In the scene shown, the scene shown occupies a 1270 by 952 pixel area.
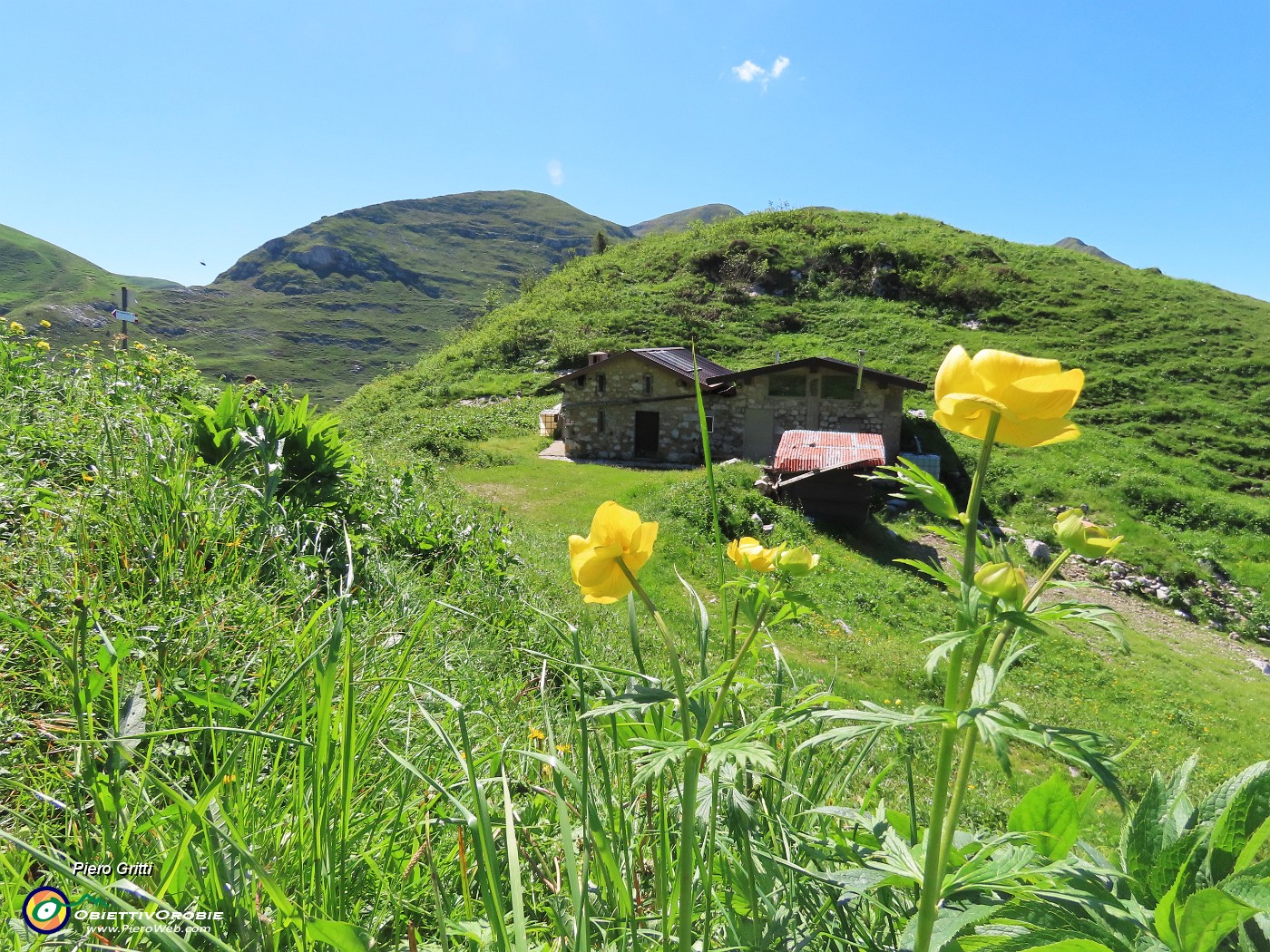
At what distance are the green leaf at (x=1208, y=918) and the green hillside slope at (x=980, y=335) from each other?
62.1 ft

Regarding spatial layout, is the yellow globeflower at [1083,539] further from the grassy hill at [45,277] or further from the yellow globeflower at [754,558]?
the grassy hill at [45,277]

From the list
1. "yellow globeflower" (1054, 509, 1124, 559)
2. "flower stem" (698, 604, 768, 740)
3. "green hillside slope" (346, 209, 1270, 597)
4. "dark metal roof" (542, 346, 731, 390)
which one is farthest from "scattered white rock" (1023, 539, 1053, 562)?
"flower stem" (698, 604, 768, 740)

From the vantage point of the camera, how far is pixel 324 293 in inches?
5842

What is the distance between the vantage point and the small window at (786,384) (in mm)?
19812

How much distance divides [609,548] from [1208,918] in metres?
0.93

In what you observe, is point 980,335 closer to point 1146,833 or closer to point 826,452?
point 826,452

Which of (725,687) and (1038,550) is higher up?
(725,687)

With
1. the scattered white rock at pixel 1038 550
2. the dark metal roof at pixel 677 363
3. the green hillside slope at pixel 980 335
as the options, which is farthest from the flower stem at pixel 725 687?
the green hillside slope at pixel 980 335

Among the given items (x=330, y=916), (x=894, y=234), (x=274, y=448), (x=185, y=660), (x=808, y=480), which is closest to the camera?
(x=330, y=916)

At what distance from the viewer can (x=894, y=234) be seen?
41.6 meters

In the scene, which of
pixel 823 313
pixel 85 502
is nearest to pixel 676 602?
pixel 85 502

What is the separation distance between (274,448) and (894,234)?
4542 centimetres

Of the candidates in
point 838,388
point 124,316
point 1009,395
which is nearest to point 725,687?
point 1009,395

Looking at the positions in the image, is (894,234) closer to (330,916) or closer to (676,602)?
(676,602)
